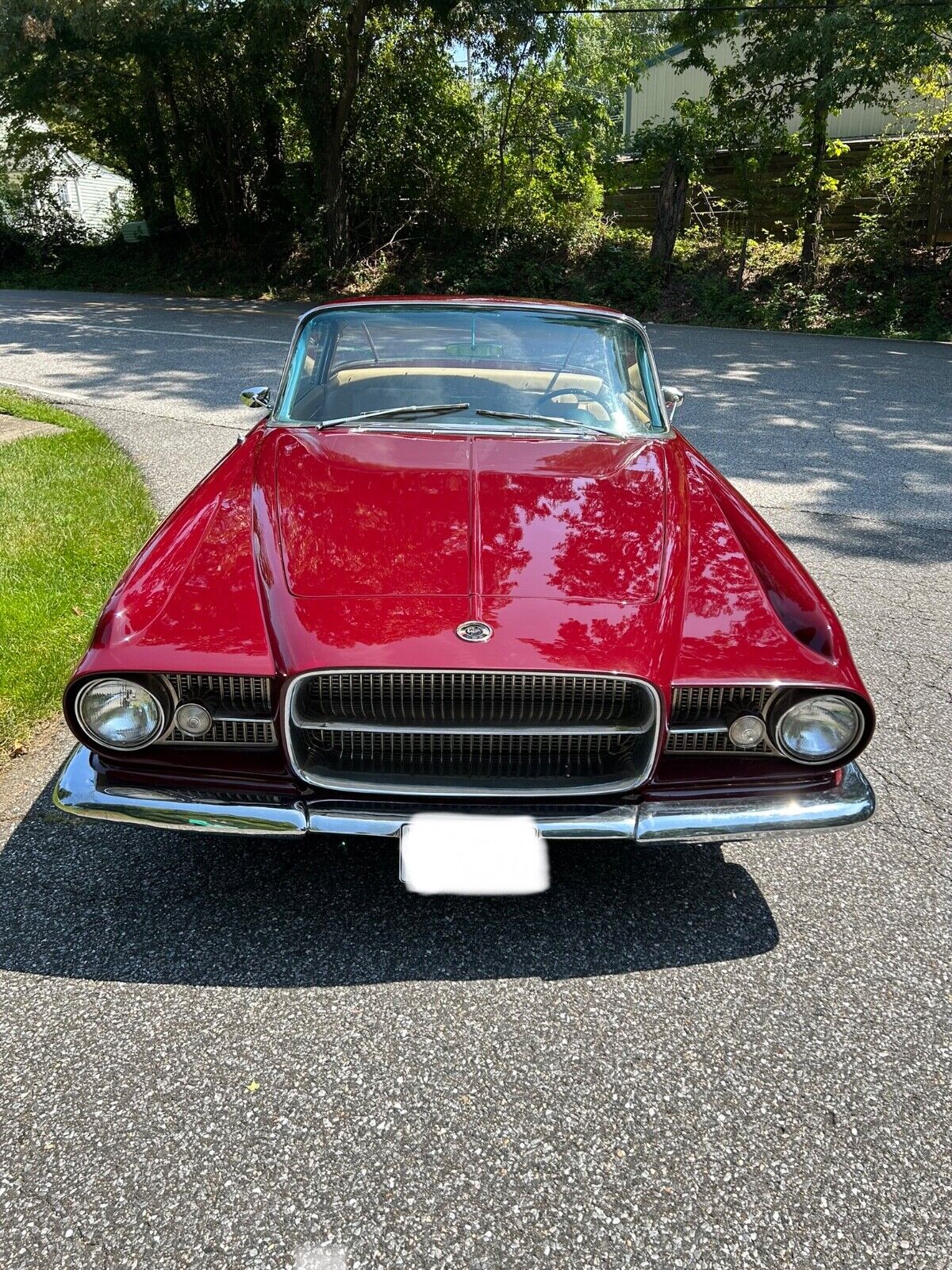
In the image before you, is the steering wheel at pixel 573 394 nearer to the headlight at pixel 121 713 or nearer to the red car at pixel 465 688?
the red car at pixel 465 688

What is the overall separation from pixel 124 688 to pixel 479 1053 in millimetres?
1140

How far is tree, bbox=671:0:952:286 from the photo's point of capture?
11930mm

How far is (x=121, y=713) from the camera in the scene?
2.20 m

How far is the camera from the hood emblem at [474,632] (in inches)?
84.0

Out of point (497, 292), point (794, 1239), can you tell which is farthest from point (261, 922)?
point (497, 292)

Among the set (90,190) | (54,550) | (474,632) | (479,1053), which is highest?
(90,190)

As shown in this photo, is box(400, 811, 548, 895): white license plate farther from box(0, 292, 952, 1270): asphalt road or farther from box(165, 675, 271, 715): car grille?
box(165, 675, 271, 715): car grille

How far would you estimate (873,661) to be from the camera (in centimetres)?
378

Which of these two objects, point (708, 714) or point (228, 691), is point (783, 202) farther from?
point (228, 691)

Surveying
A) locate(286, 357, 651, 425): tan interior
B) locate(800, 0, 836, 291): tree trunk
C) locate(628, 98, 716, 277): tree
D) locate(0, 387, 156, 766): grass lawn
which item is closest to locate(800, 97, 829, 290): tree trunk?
locate(800, 0, 836, 291): tree trunk

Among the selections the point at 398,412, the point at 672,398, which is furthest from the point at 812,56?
the point at 398,412

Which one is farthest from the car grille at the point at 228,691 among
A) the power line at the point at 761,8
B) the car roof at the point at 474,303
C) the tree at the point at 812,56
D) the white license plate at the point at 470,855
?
the power line at the point at 761,8

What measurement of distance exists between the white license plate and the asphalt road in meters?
0.24

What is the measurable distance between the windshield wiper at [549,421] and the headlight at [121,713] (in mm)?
1674
